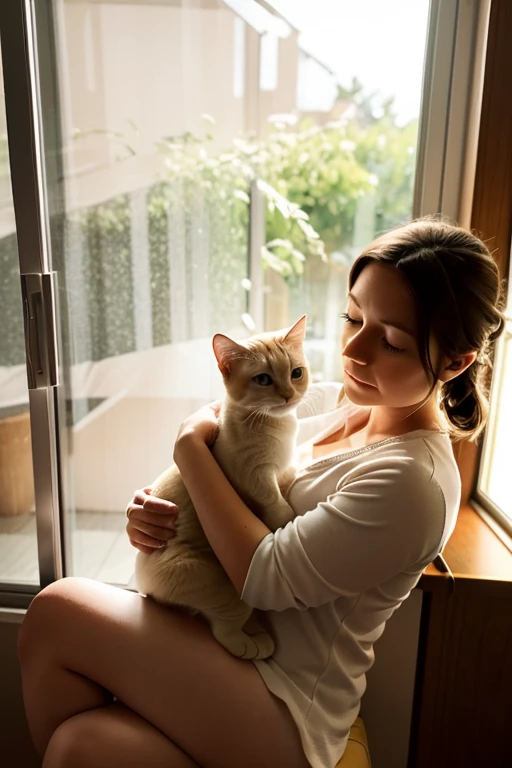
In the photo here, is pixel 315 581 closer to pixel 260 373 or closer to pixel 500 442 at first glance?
pixel 260 373

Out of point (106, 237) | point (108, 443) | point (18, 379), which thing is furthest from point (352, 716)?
point (106, 237)

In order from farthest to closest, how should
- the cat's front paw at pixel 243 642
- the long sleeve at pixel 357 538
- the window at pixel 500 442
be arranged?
the window at pixel 500 442
the cat's front paw at pixel 243 642
the long sleeve at pixel 357 538

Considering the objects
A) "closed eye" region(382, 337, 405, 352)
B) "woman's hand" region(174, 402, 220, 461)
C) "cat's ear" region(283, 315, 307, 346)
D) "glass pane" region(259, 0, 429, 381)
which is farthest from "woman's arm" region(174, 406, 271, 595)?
"glass pane" region(259, 0, 429, 381)

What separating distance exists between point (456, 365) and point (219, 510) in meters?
0.46

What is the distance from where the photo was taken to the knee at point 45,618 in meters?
1.03

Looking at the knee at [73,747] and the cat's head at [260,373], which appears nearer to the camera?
the knee at [73,747]

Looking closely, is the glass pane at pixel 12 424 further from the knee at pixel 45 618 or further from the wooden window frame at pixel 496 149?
the wooden window frame at pixel 496 149

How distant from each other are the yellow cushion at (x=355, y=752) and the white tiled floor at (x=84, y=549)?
74cm

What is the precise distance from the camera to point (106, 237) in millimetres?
1476

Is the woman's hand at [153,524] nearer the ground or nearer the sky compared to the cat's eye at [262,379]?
nearer the ground

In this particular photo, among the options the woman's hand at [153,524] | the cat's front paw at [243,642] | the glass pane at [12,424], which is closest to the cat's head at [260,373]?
the woman's hand at [153,524]

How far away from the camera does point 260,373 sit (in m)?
1.07

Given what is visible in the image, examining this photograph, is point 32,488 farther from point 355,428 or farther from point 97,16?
point 97,16

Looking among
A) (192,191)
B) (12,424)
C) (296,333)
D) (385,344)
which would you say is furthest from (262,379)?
(12,424)
